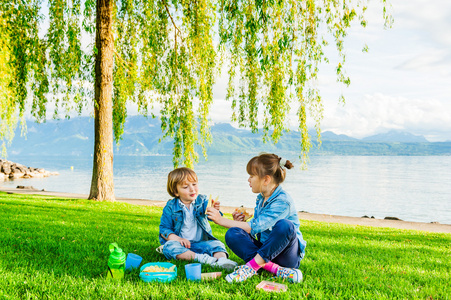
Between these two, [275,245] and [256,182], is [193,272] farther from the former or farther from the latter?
[256,182]

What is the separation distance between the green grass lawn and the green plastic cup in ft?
0.28

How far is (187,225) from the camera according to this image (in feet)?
13.7

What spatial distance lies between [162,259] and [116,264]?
1.03m

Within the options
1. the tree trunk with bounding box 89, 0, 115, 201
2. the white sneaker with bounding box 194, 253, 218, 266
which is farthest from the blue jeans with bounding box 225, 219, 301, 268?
the tree trunk with bounding box 89, 0, 115, 201

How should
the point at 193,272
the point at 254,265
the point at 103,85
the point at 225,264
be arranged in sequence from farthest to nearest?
the point at 103,85 → the point at 225,264 → the point at 254,265 → the point at 193,272

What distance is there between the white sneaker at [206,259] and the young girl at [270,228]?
28 centimetres

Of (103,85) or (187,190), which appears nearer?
(187,190)

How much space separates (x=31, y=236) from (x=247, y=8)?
5588 mm

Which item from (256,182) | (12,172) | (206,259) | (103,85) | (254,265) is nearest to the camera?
(254,265)

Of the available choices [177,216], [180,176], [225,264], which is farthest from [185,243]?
[180,176]

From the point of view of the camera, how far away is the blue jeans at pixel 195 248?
3.96m

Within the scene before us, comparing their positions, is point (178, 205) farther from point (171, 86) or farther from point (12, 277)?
point (171, 86)

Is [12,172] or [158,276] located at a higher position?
[158,276]

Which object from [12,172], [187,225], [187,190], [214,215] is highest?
[187,190]
